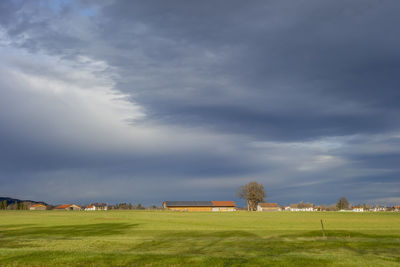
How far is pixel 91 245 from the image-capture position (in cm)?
3297

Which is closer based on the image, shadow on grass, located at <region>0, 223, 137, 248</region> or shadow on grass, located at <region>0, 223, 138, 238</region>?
shadow on grass, located at <region>0, 223, 137, 248</region>

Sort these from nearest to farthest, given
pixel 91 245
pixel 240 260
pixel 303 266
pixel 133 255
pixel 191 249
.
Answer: pixel 303 266 < pixel 240 260 < pixel 133 255 < pixel 191 249 < pixel 91 245

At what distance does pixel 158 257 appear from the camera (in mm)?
23922

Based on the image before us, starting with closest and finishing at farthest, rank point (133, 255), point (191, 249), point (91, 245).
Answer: point (133, 255) → point (191, 249) → point (91, 245)

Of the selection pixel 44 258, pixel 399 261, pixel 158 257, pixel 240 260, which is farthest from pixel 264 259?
pixel 44 258

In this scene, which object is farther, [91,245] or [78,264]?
[91,245]

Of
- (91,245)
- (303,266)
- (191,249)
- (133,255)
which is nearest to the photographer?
(303,266)

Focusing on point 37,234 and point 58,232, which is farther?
point 58,232

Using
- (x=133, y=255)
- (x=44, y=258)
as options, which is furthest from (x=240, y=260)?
(x=44, y=258)

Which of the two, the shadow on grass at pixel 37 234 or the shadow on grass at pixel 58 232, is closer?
the shadow on grass at pixel 37 234

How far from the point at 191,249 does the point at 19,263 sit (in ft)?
41.6

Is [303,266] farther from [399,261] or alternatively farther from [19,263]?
[19,263]

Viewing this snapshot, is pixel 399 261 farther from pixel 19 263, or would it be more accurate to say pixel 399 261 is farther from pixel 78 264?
pixel 19 263

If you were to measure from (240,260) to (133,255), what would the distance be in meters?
6.97
